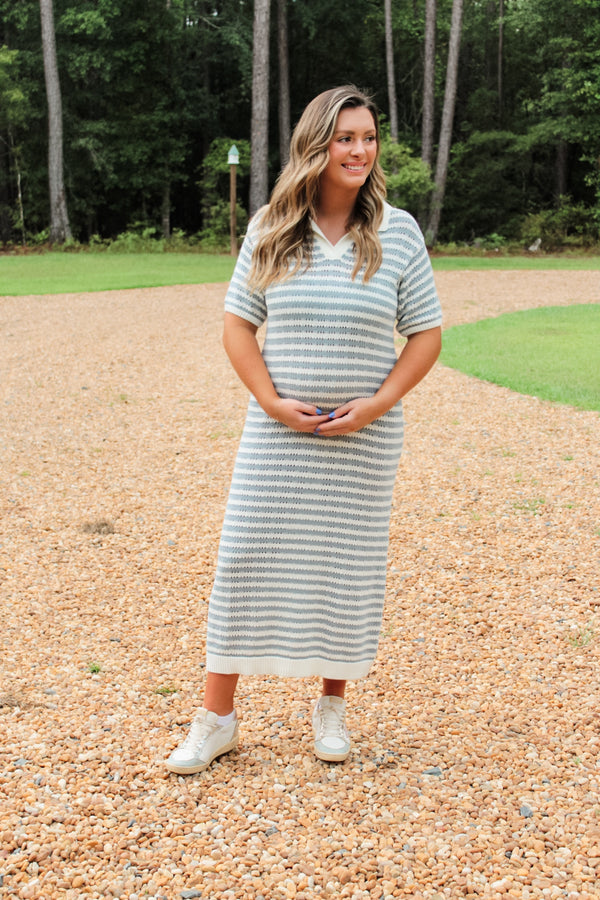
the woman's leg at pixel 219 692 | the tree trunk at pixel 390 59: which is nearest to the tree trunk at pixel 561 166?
the tree trunk at pixel 390 59

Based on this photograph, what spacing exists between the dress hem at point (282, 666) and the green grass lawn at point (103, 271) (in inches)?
468

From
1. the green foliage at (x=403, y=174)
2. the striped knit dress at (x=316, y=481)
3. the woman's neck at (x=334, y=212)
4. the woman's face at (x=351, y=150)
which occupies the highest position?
the green foliage at (x=403, y=174)

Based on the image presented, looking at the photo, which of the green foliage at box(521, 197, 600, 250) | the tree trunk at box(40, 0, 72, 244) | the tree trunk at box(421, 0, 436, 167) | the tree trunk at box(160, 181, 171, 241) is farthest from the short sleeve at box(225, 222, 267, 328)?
the tree trunk at box(160, 181, 171, 241)

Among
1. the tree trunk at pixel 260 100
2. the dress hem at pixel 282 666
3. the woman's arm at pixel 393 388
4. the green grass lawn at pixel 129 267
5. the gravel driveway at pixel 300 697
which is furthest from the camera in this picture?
the tree trunk at pixel 260 100

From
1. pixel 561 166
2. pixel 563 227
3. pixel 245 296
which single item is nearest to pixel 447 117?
pixel 563 227

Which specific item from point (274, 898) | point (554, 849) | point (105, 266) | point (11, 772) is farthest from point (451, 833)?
point (105, 266)

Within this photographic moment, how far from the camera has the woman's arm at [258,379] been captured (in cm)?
218

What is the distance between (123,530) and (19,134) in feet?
77.2

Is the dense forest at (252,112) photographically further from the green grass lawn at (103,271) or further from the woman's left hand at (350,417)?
the woman's left hand at (350,417)

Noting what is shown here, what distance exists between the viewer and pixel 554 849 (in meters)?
2.10

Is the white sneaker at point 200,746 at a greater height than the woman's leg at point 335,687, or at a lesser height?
lesser

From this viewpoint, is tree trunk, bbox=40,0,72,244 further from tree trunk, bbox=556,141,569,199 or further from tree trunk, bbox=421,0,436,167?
tree trunk, bbox=556,141,569,199

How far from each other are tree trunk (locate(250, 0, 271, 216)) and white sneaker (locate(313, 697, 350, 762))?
1914 centimetres

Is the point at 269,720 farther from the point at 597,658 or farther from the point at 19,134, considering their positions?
the point at 19,134
